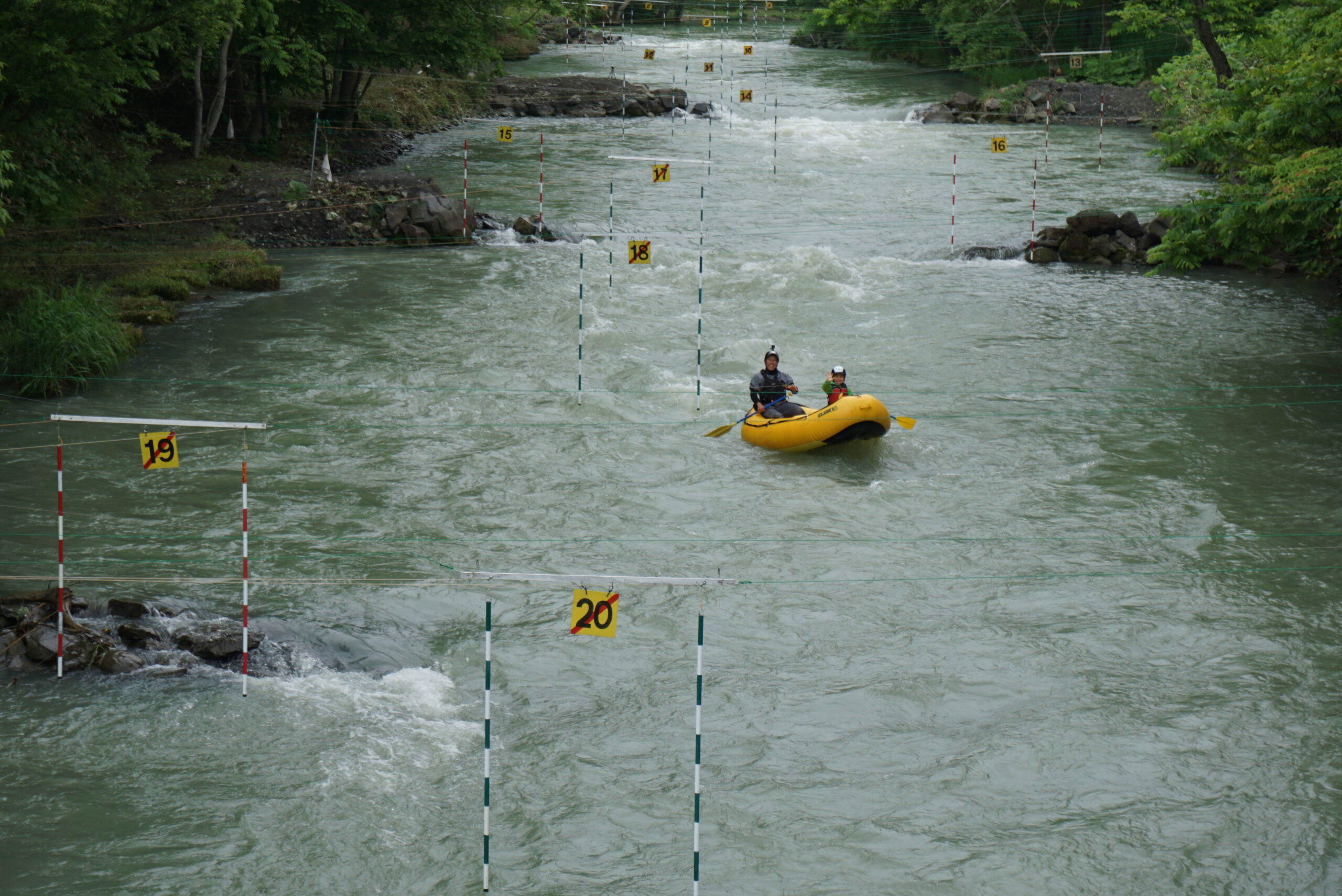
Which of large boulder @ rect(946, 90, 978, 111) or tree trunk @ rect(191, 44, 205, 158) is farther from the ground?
large boulder @ rect(946, 90, 978, 111)

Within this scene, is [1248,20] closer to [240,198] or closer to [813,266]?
[813,266]

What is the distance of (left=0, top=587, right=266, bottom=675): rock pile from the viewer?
8961mm

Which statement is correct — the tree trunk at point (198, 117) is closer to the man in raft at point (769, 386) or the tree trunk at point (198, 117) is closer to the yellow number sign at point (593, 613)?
the man in raft at point (769, 386)

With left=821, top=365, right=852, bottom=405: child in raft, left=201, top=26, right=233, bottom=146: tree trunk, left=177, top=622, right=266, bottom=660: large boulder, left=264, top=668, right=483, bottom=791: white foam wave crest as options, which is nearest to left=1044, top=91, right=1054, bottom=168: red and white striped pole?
left=201, top=26, right=233, bottom=146: tree trunk

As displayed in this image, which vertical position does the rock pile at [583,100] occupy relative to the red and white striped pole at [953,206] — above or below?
above

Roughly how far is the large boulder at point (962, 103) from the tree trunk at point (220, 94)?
2139 cm

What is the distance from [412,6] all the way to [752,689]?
21519 millimetres

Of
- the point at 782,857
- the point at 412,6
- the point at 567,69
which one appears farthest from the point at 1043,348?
the point at 567,69

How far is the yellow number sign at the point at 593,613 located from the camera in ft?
22.1

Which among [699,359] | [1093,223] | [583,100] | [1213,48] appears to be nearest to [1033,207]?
[1093,223]

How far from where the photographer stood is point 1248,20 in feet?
72.6

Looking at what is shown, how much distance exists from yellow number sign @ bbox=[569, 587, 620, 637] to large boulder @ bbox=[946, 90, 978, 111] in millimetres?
33700

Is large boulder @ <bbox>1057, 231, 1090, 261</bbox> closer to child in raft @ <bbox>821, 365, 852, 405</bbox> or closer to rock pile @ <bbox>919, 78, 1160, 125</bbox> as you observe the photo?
child in raft @ <bbox>821, 365, 852, 405</bbox>

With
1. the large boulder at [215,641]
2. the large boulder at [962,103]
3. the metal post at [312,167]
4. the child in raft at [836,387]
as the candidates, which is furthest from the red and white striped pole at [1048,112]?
the large boulder at [215,641]
